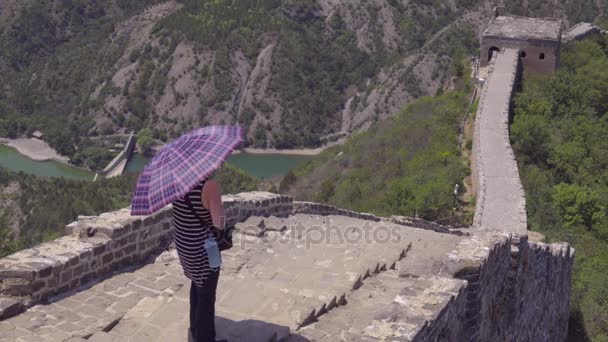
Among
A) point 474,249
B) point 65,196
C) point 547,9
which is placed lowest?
point 65,196

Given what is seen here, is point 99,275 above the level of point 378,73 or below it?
below

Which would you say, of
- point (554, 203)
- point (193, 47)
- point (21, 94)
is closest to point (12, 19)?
point (21, 94)

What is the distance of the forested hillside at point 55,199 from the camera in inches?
1236

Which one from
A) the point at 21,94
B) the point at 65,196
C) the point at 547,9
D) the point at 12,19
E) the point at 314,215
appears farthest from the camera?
the point at 12,19

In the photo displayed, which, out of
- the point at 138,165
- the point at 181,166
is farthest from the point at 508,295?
the point at 138,165

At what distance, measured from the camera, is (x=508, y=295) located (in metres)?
7.80

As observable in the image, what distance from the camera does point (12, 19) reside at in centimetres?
9525

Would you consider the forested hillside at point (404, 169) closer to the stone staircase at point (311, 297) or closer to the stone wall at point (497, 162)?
the stone wall at point (497, 162)

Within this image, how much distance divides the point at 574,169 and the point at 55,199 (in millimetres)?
26849

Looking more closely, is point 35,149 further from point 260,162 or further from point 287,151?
point 287,151

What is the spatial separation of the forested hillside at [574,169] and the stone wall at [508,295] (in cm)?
87

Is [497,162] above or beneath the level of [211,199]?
beneath

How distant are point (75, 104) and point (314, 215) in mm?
74338

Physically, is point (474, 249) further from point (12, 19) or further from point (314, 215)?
point (12, 19)
